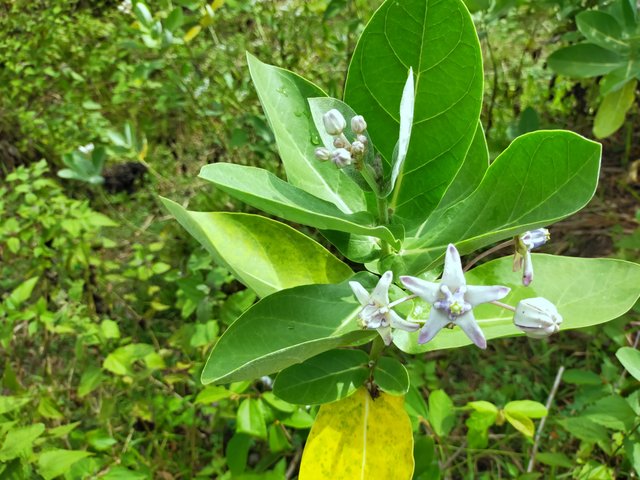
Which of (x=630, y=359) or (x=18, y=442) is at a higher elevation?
(x=630, y=359)

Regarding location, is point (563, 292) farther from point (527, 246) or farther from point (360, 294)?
point (360, 294)

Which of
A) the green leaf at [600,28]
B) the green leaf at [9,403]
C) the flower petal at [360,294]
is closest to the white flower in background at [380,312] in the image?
the flower petal at [360,294]

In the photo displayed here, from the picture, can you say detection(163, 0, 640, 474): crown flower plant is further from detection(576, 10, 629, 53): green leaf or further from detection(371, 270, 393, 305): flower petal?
detection(576, 10, 629, 53): green leaf

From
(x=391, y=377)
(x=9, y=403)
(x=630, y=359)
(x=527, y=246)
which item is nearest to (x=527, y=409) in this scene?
(x=630, y=359)

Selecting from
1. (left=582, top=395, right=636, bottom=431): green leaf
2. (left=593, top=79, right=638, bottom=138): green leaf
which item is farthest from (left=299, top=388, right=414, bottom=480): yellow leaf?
(left=593, top=79, right=638, bottom=138): green leaf

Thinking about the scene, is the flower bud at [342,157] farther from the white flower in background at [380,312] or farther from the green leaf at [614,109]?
the green leaf at [614,109]
